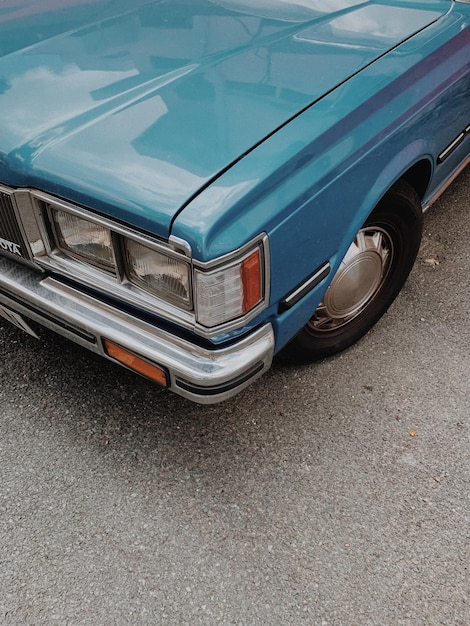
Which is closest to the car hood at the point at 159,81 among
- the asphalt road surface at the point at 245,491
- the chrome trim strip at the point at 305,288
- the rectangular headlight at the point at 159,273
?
the rectangular headlight at the point at 159,273

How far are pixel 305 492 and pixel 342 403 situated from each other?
43cm

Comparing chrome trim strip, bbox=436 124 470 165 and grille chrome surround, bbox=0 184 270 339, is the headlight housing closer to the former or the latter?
grille chrome surround, bbox=0 184 270 339

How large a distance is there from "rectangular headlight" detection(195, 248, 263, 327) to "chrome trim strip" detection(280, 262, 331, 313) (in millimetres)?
161

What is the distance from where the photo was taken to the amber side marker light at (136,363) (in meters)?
1.68

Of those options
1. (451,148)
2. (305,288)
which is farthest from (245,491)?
(451,148)

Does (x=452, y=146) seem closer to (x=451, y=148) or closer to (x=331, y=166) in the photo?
(x=451, y=148)

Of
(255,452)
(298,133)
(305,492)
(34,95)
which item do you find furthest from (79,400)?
(298,133)

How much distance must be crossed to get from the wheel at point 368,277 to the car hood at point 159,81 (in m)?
0.57

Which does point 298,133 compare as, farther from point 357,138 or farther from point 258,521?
point 258,521

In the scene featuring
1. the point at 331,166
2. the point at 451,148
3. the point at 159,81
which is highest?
the point at 159,81

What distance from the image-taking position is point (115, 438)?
7.11ft

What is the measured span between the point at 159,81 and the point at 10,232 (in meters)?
0.66

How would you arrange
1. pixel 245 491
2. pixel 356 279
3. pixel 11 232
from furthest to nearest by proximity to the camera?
1. pixel 356 279
2. pixel 245 491
3. pixel 11 232

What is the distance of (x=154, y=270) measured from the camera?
1599mm
